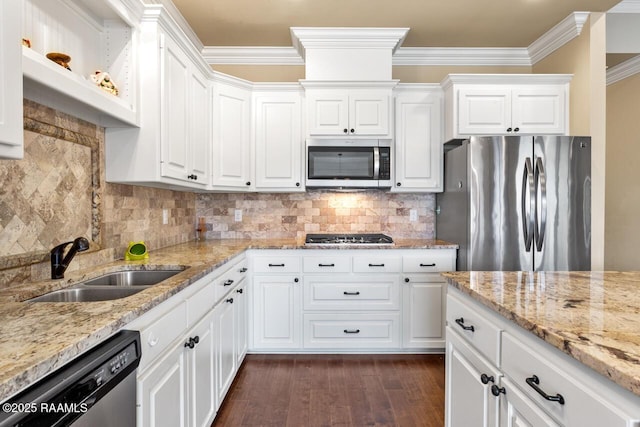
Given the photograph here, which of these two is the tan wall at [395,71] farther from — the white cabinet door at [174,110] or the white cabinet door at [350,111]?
the white cabinet door at [174,110]

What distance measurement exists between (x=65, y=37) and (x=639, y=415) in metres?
2.42

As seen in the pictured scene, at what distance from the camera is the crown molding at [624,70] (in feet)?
12.6

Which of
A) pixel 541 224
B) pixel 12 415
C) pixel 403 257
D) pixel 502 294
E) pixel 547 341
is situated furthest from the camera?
pixel 403 257

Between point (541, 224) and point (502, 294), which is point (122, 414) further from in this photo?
point (541, 224)

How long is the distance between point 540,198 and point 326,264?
171 centimetres

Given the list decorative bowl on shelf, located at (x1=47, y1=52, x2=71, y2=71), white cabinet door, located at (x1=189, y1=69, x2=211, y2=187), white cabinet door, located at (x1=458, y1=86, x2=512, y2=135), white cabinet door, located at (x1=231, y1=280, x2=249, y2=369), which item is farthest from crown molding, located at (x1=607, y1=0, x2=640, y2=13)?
decorative bowl on shelf, located at (x1=47, y1=52, x2=71, y2=71)

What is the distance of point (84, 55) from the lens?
1.88 meters

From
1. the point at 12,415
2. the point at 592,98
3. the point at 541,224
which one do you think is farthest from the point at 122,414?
the point at 592,98

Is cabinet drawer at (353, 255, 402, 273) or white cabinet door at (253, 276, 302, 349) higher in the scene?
cabinet drawer at (353, 255, 402, 273)

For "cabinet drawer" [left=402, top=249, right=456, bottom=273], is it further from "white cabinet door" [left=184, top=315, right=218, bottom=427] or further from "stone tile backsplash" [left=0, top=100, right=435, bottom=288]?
"white cabinet door" [left=184, top=315, right=218, bottom=427]

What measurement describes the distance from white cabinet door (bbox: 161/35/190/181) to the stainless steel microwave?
1.14 metres

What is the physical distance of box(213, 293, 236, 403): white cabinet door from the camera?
6.86 ft

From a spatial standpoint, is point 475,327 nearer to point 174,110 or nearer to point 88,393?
point 88,393

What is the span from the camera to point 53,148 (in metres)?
1.67
